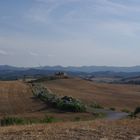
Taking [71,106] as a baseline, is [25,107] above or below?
below

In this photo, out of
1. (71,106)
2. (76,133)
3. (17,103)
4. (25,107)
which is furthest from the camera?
(17,103)

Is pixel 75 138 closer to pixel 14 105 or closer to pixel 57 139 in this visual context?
pixel 57 139

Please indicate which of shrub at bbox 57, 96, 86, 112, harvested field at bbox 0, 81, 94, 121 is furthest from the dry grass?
shrub at bbox 57, 96, 86, 112

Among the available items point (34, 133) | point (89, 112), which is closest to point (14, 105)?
point (89, 112)

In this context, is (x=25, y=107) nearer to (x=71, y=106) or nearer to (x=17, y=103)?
(x=17, y=103)

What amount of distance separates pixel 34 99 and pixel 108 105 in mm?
11314

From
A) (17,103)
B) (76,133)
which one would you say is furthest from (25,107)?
(76,133)

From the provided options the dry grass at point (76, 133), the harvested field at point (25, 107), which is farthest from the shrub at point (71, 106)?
the dry grass at point (76, 133)

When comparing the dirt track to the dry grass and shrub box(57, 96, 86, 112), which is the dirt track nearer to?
shrub box(57, 96, 86, 112)

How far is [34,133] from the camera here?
17.2 meters

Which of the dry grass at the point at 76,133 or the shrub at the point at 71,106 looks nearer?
the dry grass at the point at 76,133

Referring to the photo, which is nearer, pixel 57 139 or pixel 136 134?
pixel 57 139

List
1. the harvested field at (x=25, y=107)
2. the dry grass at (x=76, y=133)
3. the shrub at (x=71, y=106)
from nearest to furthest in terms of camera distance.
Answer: the dry grass at (x=76, y=133) → the harvested field at (x=25, y=107) → the shrub at (x=71, y=106)

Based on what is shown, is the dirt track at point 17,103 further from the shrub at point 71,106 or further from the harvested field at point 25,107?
the shrub at point 71,106
